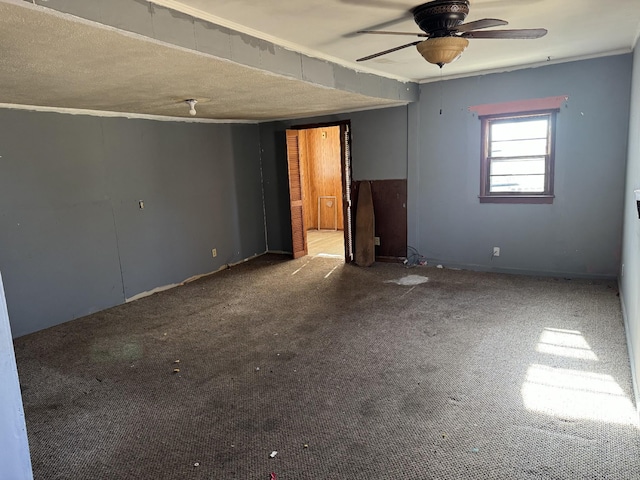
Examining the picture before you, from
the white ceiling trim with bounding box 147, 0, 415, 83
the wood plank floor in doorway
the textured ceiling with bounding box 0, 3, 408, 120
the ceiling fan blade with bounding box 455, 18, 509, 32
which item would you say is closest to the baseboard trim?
the wood plank floor in doorway

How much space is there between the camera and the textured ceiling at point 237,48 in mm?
2086

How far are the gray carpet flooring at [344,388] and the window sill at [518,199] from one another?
974 millimetres

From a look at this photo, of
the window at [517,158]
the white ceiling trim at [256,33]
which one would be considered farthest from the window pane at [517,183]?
the white ceiling trim at [256,33]

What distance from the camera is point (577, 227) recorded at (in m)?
4.79

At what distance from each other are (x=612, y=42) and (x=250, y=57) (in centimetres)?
335

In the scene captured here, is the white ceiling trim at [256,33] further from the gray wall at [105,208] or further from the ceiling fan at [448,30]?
the gray wall at [105,208]

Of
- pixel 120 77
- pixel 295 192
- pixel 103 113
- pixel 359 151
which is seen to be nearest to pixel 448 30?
pixel 120 77

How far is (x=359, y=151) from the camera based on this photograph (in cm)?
604

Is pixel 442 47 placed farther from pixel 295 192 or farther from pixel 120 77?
pixel 295 192

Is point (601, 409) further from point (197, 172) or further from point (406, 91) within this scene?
point (197, 172)

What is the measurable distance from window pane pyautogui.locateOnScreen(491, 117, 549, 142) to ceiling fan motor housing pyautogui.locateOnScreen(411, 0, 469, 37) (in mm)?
2762

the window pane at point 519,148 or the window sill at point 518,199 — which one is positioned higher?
the window pane at point 519,148

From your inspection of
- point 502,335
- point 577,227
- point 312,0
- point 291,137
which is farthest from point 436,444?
point 291,137

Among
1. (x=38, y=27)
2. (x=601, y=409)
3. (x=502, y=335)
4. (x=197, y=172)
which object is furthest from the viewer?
(x=197, y=172)
